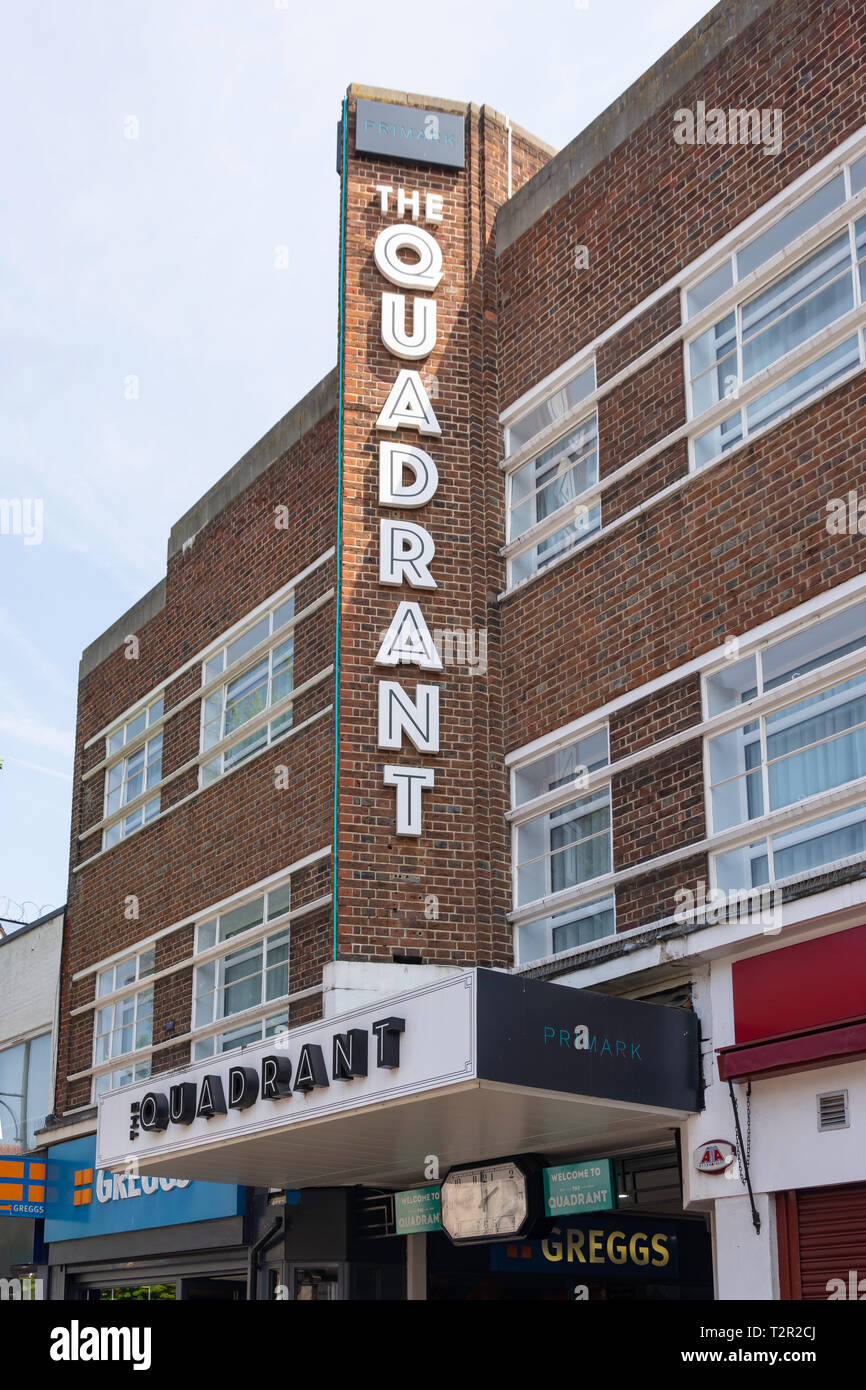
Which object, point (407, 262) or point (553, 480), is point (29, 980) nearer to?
point (553, 480)

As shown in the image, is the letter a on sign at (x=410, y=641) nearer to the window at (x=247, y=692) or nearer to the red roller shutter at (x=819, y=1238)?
the window at (x=247, y=692)

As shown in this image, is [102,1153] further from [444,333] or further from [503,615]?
[444,333]

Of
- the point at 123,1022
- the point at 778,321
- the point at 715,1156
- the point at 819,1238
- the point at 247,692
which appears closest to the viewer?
the point at 819,1238

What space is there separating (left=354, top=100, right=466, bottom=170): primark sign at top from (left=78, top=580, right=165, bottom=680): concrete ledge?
859 centimetres

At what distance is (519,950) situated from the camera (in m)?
14.5

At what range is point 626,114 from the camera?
15.1 meters

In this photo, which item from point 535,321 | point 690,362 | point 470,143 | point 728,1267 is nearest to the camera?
point 728,1267

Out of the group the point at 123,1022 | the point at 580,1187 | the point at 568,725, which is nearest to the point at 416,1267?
→ the point at 580,1187

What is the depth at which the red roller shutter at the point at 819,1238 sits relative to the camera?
1017 centimetres

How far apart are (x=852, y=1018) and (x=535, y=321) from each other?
877 cm

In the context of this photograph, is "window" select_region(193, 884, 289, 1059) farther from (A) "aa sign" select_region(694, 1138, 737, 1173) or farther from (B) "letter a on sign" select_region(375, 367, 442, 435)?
(A) "aa sign" select_region(694, 1138, 737, 1173)

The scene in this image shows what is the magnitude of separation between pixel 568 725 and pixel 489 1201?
441cm

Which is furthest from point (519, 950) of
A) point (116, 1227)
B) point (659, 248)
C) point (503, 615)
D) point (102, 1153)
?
point (116, 1227)

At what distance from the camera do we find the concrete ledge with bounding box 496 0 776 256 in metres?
13.9
